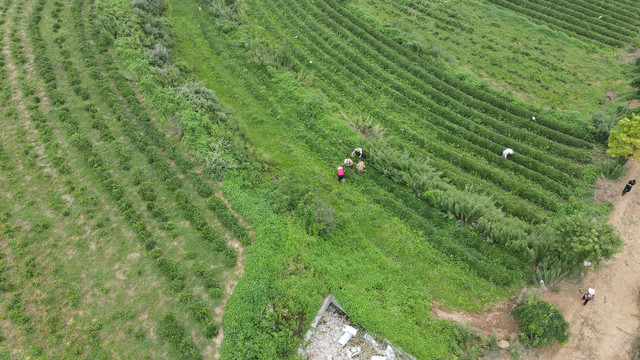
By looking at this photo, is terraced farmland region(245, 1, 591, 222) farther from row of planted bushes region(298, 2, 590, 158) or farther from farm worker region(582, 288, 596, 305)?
farm worker region(582, 288, 596, 305)

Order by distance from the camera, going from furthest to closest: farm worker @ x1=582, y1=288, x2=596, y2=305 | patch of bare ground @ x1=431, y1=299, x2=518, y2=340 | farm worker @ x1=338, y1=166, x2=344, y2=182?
farm worker @ x1=338, y1=166, x2=344, y2=182, farm worker @ x1=582, y1=288, x2=596, y2=305, patch of bare ground @ x1=431, y1=299, x2=518, y2=340

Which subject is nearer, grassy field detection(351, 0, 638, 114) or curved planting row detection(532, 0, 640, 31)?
grassy field detection(351, 0, 638, 114)

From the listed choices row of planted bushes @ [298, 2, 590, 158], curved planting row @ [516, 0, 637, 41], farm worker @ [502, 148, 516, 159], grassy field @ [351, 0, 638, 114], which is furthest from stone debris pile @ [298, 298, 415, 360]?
curved planting row @ [516, 0, 637, 41]

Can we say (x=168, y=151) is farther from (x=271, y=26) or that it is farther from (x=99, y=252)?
(x=271, y=26)

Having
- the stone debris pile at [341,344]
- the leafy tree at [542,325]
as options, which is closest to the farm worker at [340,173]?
the stone debris pile at [341,344]

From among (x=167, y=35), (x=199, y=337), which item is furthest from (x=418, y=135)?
(x=167, y=35)

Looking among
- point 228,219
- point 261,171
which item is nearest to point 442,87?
point 261,171

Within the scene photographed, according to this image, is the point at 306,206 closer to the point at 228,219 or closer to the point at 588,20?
the point at 228,219
